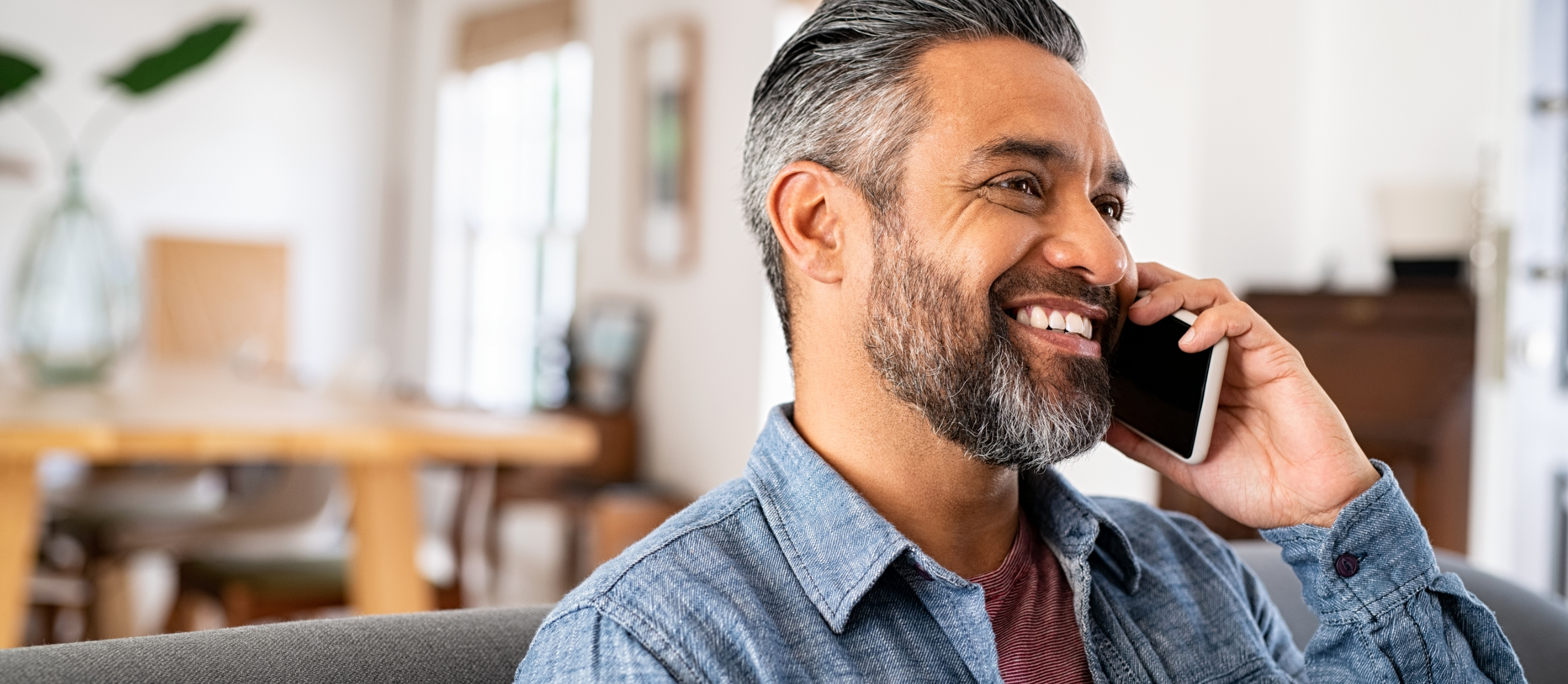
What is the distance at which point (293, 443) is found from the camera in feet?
6.98

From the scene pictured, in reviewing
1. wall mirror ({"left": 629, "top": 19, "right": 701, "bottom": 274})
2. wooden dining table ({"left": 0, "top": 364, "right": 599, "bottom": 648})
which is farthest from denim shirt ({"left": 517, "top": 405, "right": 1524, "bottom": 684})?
wall mirror ({"left": 629, "top": 19, "right": 701, "bottom": 274})

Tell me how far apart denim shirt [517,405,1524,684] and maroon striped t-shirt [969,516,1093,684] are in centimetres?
2

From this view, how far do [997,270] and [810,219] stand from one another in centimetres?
19

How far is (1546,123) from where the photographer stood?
7.95 ft

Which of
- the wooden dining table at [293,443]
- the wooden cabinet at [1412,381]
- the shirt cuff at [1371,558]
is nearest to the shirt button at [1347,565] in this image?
the shirt cuff at [1371,558]

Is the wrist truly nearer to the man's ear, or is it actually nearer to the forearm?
the forearm

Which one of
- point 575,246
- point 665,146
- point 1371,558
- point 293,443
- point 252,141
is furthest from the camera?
point 252,141

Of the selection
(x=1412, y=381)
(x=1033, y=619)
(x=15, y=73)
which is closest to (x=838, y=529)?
(x=1033, y=619)

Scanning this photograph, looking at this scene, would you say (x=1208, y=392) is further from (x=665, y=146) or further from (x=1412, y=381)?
(x=665, y=146)

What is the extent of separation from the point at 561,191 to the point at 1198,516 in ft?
13.7

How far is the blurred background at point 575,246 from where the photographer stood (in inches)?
105

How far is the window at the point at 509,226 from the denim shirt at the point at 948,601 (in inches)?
184

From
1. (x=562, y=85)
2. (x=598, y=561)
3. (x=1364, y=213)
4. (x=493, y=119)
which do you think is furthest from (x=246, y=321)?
(x=1364, y=213)

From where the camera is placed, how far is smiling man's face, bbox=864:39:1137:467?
3.29 ft
